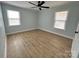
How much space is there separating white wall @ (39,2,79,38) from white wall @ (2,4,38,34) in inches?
30.8

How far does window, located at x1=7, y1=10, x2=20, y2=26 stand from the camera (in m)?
→ 4.94

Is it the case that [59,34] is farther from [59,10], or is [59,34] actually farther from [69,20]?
[59,10]

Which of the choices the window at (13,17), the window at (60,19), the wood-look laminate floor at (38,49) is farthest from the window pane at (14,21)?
the window at (60,19)

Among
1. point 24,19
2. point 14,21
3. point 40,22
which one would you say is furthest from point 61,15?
point 14,21

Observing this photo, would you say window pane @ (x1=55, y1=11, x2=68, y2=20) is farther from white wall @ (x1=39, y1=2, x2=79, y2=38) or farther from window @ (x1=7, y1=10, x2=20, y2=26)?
window @ (x1=7, y1=10, x2=20, y2=26)

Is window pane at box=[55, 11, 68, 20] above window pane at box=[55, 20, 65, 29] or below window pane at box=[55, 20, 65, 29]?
above

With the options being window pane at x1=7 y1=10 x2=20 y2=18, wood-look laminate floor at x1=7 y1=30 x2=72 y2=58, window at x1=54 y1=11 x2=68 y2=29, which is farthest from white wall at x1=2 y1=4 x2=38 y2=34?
window at x1=54 y1=11 x2=68 y2=29

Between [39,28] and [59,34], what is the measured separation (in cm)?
268

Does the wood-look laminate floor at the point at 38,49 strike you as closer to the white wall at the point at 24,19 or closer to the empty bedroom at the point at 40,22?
the empty bedroom at the point at 40,22

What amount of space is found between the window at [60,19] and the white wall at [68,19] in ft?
0.85

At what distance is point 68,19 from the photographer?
4.40m

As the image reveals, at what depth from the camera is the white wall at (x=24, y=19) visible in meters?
4.69

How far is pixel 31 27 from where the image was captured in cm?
678

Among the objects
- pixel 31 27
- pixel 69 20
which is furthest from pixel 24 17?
pixel 69 20
